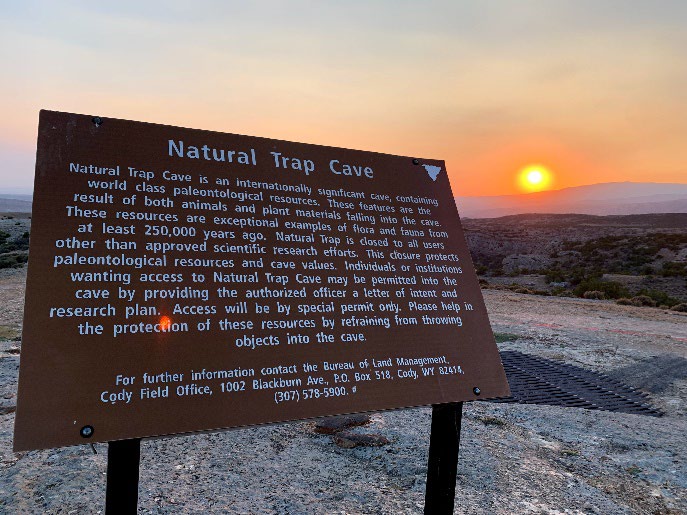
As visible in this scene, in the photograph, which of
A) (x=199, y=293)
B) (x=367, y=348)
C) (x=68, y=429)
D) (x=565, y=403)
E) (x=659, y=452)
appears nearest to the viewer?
(x=68, y=429)

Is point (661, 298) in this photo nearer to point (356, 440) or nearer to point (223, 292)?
point (356, 440)

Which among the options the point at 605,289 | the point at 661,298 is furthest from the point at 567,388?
the point at 605,289

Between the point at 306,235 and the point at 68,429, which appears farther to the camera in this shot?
the point at 306,235

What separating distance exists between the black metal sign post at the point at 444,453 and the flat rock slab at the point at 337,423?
1.86m

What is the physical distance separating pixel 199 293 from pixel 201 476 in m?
2.10

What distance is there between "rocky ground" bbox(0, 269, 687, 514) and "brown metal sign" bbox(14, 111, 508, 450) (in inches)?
57.7

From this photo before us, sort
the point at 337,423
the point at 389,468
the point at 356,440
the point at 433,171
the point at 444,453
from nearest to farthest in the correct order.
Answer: the point at 444,453
the point at 433,171
the point at 389,468
the point at 356,440
the point at 337,423

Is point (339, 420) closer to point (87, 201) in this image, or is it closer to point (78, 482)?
point (78, 482)

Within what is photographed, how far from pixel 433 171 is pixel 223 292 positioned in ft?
5.07

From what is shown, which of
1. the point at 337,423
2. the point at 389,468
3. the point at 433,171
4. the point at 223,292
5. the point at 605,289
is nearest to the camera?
the point at 223,292

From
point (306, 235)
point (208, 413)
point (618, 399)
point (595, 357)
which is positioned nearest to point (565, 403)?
point (618, 399)

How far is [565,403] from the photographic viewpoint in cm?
580

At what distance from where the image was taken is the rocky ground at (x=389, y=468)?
333 centimetres

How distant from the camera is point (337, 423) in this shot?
4691 mm
